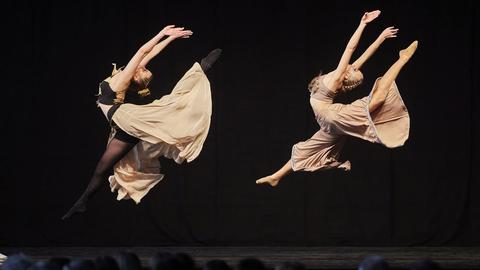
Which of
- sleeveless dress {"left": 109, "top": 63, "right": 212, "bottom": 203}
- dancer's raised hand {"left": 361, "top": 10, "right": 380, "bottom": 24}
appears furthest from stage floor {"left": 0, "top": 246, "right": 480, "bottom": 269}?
dancer's raised hand {"left": 361, "top": 10, "right": 380, "bottom": 24}

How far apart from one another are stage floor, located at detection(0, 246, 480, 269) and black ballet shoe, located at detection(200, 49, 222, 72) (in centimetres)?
160

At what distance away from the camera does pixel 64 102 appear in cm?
804

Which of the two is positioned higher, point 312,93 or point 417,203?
point 312,93

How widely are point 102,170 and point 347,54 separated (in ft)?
7.93

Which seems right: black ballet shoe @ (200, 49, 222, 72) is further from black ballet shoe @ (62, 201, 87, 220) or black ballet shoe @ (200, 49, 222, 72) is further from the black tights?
black ballet shoe @ (62, 201, 87, 220)

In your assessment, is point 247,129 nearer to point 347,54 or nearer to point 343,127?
point 343,127

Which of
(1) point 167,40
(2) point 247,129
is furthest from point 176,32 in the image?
(2) point 247,129

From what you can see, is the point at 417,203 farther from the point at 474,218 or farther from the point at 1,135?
the point at 1,135

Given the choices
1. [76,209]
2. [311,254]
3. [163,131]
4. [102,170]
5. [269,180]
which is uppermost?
[163,131]

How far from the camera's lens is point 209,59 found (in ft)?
26.2

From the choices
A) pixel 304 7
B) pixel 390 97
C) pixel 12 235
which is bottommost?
pixel 12 235

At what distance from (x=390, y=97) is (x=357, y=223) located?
1.16 m

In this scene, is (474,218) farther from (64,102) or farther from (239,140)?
(64,102)

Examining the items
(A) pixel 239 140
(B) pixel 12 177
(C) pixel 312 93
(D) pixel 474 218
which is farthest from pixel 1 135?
(D) pixel 474 218
